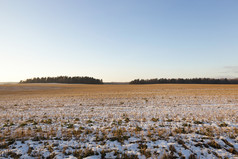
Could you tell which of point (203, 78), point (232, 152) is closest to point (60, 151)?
point (232, 152)

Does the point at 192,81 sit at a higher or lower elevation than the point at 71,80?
lower

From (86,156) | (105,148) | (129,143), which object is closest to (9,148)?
(86,156)

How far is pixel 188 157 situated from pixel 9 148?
7.96 meters

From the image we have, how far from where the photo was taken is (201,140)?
19.1ft

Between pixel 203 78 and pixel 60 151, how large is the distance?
472 feet

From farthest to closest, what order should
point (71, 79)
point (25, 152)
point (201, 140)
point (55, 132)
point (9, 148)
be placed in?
point (71, 79), point (55, 132), point (201, 140), point (9, 148), point (25, 152)

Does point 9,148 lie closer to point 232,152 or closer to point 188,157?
point 188,157

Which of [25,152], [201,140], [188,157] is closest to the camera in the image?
[188,157]

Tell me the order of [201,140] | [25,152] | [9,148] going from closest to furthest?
[25,152]
[9,148]
[201,140]

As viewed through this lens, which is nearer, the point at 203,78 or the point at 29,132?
the point at 29,132

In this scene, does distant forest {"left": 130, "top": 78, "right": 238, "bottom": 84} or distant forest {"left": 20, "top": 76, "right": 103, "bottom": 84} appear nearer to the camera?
distant forest {"left": 130, "top": 78, "right": 238, "bottom": 84}

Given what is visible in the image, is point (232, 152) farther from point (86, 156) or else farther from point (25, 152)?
point (25, 152)

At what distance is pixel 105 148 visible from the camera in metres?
5.34

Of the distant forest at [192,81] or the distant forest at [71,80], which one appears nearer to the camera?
the distant forest at [192,81]
